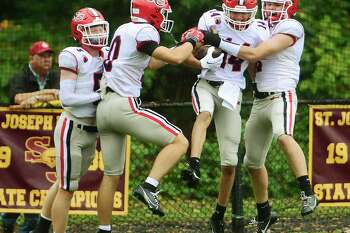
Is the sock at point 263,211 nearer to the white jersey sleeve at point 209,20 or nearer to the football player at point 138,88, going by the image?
the football player at point 138,88

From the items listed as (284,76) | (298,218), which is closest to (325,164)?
(298,218)

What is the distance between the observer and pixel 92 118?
33.1ft

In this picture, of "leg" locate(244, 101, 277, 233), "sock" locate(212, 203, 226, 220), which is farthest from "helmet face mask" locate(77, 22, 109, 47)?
"sock" locate(212, 203, 226, 220)

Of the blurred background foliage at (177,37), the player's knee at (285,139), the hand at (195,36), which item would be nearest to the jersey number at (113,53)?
the hand at (195,36)

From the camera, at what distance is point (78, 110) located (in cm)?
1004

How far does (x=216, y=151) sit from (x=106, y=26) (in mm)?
4115

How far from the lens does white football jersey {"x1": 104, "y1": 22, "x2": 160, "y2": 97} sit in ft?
31.7

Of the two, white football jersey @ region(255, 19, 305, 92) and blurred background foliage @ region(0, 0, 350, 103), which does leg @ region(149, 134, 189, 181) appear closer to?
white football jersey @ region(255, 19, 305, 92)

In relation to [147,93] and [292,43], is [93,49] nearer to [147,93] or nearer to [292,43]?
[292,43]

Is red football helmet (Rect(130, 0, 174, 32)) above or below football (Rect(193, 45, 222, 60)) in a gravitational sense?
above

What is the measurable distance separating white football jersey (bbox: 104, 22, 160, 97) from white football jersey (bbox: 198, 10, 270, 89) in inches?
37.2

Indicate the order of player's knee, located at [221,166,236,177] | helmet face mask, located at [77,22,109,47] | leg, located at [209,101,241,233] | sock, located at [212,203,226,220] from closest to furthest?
helmet face mask, located at [77,22,109,47] → leg, located at [209,101,241,233] → player's knee, located at [221,166,236,177] → sock, located at [212,203,226,220]

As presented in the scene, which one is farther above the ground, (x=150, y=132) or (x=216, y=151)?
(x=150, y=132)

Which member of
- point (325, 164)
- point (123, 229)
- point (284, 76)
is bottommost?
point (123, 229)
